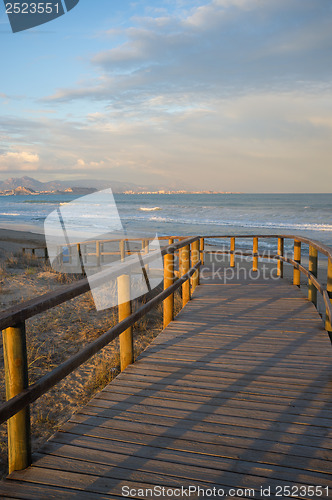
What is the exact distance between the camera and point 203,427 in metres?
2.74

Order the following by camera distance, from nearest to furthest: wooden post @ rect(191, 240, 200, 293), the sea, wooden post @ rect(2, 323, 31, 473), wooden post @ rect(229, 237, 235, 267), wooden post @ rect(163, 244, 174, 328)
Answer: wooden post @ rect(2, 323, 31, 473)
wooden post @ rect(163, 244, 174, 328)
wooden post @ rect(191, 240, 200, 293)
wooden post @ rect(229, 237, 235, 267)
the sea

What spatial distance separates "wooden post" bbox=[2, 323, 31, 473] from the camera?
215 centimetres

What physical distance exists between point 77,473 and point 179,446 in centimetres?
68

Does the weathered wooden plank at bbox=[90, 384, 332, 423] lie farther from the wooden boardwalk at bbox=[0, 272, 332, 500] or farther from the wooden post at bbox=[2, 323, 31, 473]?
the wooden post at bbox=[2, 323, 31, 473]

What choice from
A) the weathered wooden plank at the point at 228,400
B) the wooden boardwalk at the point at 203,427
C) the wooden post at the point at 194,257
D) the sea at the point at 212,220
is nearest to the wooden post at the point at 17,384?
the wooden boardwalk at the point at 203,427

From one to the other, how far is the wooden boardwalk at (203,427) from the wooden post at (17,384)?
0.10 meters

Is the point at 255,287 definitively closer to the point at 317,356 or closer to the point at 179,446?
the point at 317,356

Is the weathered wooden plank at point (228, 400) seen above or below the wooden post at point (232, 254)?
below

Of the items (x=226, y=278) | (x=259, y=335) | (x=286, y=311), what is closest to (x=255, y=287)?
(x=226, y=278)

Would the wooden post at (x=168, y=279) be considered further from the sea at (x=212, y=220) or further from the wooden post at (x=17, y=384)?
the sea at (x=212, y=220)

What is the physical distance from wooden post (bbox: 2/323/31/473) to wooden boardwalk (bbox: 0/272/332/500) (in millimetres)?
98

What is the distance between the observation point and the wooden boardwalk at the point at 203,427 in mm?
2182

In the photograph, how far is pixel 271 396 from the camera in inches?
127

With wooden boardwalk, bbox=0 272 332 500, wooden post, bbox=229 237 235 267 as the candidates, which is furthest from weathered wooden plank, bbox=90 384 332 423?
wooden post, bbox=229 237 235 267
